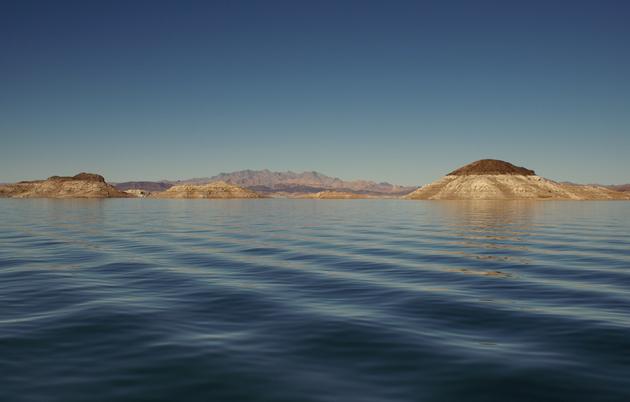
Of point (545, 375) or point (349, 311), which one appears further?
point (349, 311)

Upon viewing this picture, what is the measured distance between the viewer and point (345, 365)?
967 cm

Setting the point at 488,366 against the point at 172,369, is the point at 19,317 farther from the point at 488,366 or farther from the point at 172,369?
the point at 488,366

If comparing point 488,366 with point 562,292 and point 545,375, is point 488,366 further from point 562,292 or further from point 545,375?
point 562,292

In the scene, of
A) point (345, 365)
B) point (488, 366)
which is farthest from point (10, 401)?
point (488, 366)

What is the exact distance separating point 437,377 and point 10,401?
7233 millimetres

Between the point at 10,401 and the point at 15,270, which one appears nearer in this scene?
the point at 10,401

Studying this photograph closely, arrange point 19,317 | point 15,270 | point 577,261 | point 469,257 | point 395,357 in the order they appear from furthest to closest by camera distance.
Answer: point 469,257 → point 577,261 → point 15,270 → point 19,317 → point 395,357

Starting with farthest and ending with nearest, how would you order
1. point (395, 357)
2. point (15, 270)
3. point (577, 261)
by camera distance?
point (577, 261)
point (15, 270)
point (395, 357)

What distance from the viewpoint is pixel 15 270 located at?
23344 mm

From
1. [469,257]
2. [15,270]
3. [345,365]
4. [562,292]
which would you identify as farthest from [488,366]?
[15,270]

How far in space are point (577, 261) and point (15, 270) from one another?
2911cm

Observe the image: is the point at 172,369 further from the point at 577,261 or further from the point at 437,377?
the point at 577,261

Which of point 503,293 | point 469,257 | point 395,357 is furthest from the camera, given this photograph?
point 469,257

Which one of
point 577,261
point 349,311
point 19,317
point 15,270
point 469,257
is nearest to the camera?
point 19,317
